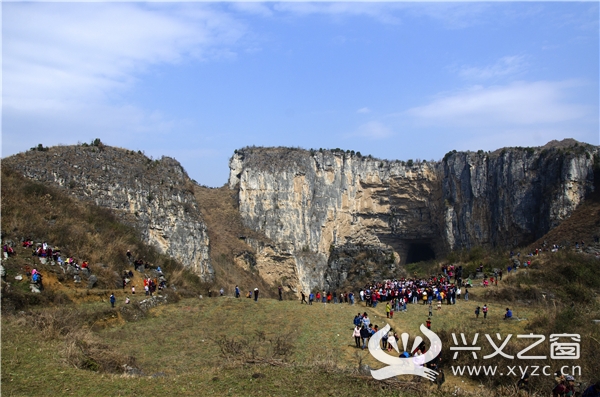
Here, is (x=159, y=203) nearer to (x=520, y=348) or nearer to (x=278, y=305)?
(x=278, y=305)

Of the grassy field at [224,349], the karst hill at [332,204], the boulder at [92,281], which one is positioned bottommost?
the grassy field at [224,349]

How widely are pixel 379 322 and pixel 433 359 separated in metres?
7.62

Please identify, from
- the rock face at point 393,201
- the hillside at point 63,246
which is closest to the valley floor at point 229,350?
the hillside at point 63,246

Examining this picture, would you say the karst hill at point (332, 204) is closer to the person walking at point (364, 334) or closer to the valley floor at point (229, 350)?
the valley floor at point (229, 350)

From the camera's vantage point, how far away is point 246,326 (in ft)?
73.6

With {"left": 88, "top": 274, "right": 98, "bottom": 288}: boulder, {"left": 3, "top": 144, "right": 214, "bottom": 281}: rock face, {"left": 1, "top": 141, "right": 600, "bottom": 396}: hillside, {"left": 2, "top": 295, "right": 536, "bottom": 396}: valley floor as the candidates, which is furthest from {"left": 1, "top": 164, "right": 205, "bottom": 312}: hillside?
{"left": 3, "top": 144, "right": 214, "bottom": 281}: rock face

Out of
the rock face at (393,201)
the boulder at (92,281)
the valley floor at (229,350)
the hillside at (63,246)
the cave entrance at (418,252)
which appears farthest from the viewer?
the cave entrance at (418,252)

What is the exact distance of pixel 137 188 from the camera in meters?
48.9

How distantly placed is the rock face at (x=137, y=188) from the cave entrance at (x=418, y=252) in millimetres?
40804

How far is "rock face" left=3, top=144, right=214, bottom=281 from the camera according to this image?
44438 millimetres

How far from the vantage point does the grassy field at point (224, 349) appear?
12203 mm

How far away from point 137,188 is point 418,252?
5074 cm

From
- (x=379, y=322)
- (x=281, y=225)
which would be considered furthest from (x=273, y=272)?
(x=379, y=322)

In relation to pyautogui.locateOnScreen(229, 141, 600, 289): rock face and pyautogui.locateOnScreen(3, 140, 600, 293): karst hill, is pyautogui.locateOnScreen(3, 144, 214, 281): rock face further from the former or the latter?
pyautogui.locateOnScreen(229, 141, 600, 289): rock face
